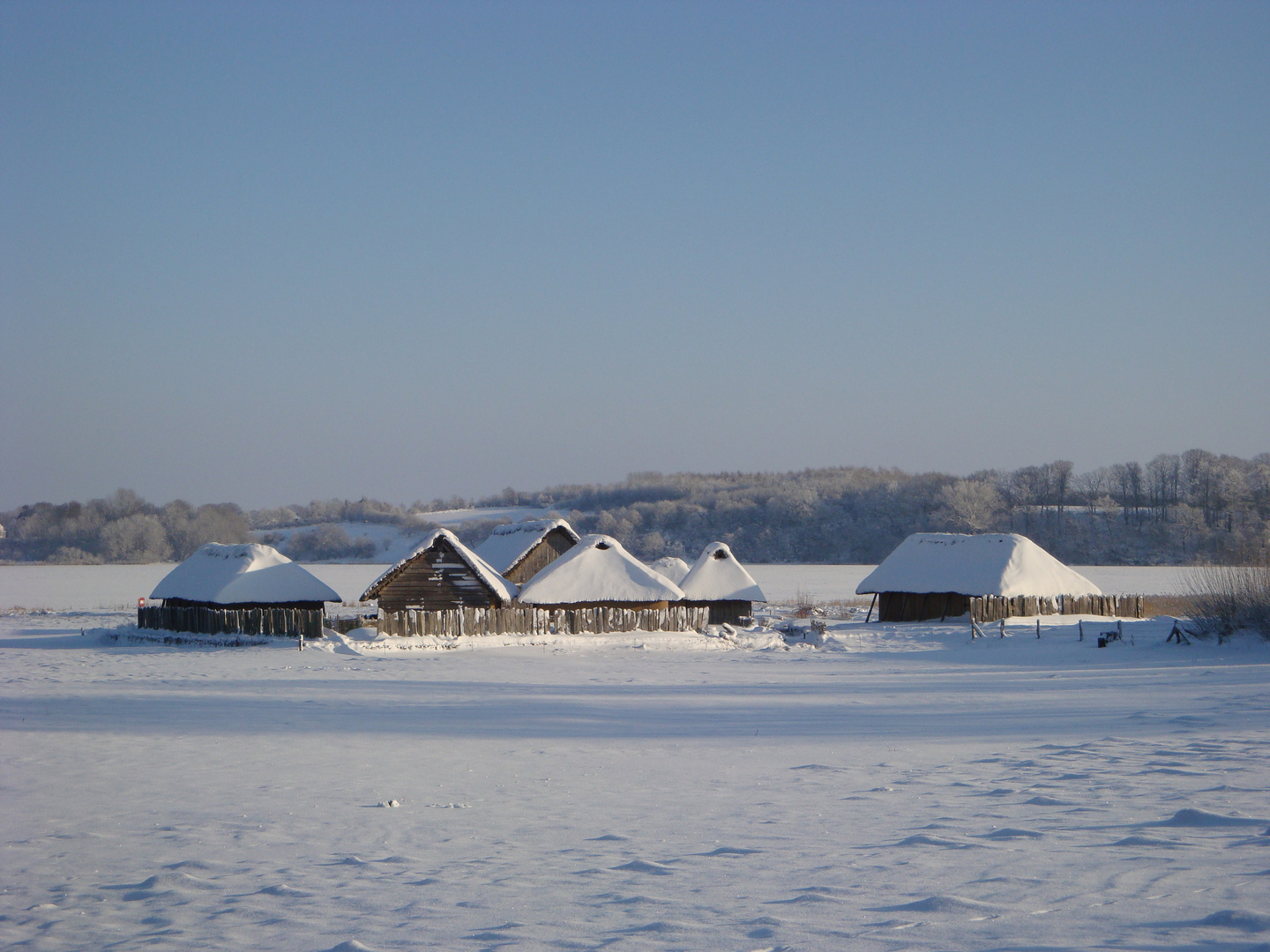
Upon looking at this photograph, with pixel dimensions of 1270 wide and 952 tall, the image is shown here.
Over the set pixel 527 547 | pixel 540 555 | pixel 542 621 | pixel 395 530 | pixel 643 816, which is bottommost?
pixel 643 816

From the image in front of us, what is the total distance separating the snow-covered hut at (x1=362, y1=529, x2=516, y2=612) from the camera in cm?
3189

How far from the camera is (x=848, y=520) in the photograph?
356 ft

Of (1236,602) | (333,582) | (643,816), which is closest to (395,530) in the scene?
(333,582)

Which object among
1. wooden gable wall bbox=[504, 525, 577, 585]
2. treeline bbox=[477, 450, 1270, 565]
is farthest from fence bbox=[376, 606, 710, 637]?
treeline bbox=[477, 450, 1270, 565]

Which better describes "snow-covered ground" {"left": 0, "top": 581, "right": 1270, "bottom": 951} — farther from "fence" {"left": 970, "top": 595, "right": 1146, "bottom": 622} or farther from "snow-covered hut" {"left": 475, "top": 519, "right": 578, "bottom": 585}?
"snow-covered hut" {"left": 475, "top": 519, "right": 578, "bottom": 585}

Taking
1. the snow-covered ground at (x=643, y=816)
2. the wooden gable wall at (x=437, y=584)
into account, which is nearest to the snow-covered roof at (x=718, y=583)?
the wooden gable wall at (x=437, y=584)

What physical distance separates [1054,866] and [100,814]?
785 cm

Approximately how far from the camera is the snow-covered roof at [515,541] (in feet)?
136

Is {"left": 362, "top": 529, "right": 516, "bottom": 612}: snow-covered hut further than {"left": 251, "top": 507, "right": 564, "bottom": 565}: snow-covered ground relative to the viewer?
No

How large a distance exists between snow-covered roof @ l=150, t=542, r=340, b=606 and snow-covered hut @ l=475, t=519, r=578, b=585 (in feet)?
30.9

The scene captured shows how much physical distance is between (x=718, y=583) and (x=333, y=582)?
131ft

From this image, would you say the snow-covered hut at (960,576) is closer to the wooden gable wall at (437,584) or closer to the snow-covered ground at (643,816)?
the wooden gable wall at (437,584)

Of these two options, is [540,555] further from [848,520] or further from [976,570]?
[848,520]

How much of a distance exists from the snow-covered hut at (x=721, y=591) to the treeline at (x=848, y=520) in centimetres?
6062
